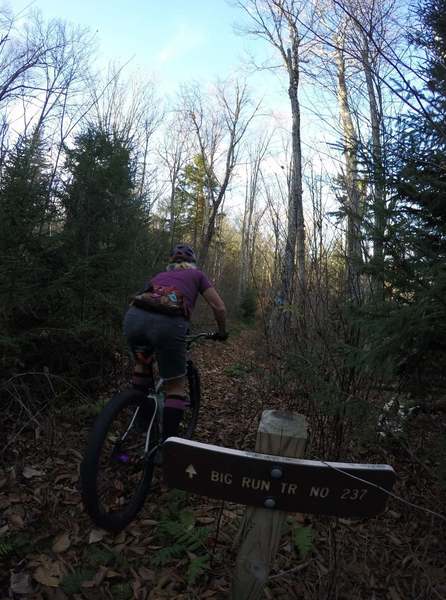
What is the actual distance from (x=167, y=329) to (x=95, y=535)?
4.74 feet

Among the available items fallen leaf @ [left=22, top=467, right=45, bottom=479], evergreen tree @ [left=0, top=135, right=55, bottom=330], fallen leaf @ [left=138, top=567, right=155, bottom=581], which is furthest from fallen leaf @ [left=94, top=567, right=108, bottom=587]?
evergreen tree @ [left=0, top=135, right=55, bottom=330]

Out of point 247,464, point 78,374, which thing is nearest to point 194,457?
point 247,464

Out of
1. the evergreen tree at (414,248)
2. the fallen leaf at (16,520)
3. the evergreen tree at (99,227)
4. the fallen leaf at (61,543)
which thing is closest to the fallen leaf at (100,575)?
the fallen leaf at (61,543)

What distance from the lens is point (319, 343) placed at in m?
3.30

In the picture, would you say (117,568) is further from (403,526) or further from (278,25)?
(278,25)

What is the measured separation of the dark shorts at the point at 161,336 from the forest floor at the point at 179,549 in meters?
1.02

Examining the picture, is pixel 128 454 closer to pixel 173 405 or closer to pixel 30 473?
pixel 173 405

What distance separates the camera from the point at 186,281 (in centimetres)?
307

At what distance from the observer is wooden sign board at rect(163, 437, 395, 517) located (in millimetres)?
1247

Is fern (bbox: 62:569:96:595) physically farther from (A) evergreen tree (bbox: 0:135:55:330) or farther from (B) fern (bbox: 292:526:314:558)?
(A) evergreen tree (bbox: 0:135:55:330)

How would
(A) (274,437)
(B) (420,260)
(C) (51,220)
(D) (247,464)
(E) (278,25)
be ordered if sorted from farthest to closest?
(E) (278,25) → (C) (51,220) → (B) (420,260) → (A) (274,437) → (D) (247,464)

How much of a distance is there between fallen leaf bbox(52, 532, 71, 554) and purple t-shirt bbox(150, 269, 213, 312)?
69.3 inches

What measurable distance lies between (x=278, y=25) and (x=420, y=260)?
13793 mm

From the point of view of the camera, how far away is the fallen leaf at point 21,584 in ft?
6.87
